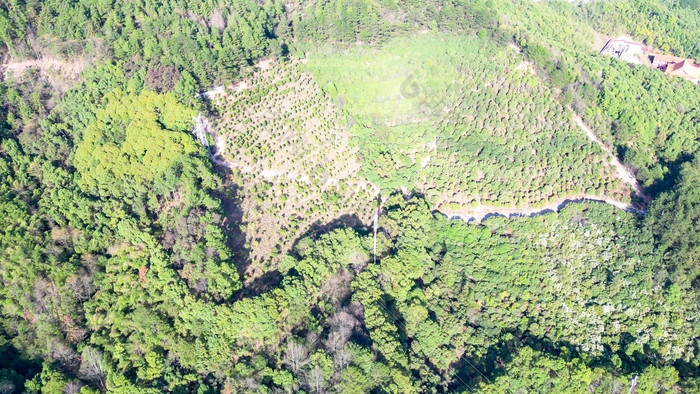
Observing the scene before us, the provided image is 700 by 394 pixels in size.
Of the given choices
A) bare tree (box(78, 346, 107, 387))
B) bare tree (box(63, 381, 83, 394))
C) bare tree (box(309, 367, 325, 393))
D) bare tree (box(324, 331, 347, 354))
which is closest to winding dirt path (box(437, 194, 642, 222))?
bare tree (box(324, 331, 347, 354))

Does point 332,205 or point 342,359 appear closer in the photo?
point 342,359

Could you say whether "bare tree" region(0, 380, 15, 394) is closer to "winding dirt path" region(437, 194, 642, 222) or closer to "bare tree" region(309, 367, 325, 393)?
"bare tree" region(309, 367, 325, 393)

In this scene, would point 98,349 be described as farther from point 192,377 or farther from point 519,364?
point 519,364

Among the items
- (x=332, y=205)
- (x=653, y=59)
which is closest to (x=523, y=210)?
(x=332, y=205)

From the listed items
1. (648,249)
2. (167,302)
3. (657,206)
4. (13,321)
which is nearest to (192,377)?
(167,302)

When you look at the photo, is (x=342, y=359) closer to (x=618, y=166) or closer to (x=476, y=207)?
(x=476, y=207)

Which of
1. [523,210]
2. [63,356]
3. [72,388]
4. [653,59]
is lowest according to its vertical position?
[72,388]
